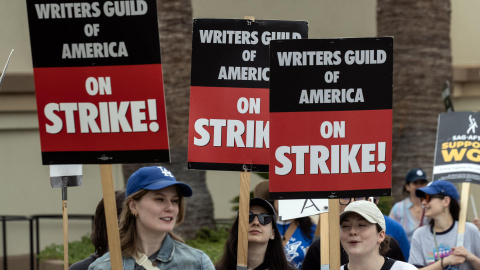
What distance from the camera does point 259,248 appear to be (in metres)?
6.92

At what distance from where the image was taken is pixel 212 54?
6.89 meters

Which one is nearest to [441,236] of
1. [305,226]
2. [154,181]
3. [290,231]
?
[305,226]

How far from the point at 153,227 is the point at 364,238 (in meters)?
1.32

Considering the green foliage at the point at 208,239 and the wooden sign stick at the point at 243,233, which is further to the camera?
the green foliage at the point at 208,239

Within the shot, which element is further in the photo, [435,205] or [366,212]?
[435,205]

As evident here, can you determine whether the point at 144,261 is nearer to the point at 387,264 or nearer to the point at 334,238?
the point at 334,238

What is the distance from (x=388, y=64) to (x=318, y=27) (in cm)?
1321

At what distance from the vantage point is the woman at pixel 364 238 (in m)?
6.09

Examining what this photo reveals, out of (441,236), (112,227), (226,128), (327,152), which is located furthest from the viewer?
(441,236)

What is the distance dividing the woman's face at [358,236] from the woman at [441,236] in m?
2.77

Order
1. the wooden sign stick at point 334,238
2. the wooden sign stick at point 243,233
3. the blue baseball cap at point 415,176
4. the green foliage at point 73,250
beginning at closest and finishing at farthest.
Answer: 1. the wooden sign stick at point 334,238
2. the wooden sign stick at point 243,233
3. the blue baseball cap at point 415,176
4. the green foliage at point 73,250

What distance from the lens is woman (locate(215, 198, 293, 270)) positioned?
22.6 ft

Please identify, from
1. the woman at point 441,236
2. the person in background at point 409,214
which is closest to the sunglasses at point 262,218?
the woman at point 441,236

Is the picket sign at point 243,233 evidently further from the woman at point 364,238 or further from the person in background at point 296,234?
the person in background at point 296,234
